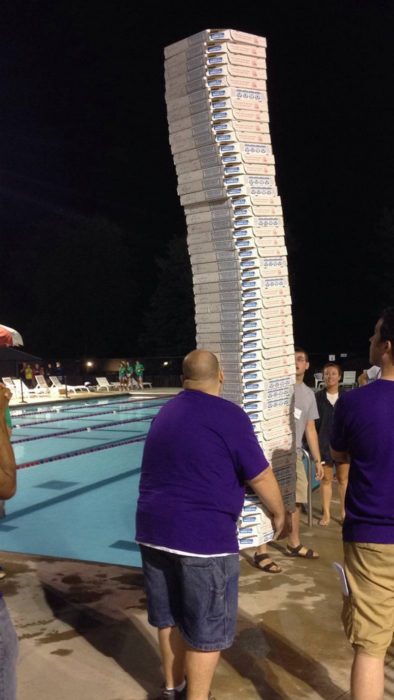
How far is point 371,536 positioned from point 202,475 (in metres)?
0.70

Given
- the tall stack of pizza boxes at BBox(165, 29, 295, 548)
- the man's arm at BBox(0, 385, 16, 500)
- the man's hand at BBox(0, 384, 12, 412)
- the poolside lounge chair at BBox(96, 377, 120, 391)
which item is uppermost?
the tall stack of pizza boxes at BBox(165, 29, 295, 548)

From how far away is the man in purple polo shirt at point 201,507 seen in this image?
2.50 meters

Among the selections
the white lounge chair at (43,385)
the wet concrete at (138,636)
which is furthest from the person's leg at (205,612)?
the white lounge chair at (43,385)

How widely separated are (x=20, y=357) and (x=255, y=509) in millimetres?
22478

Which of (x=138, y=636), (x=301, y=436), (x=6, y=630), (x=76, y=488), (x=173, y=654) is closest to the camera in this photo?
(x=6, y=630)

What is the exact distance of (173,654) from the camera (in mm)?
2848

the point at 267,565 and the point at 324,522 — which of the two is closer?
the point at 267,565

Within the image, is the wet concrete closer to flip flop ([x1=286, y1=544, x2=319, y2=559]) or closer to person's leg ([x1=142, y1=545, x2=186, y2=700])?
flip flop ([x1=286, y1=544, x2=319, y2=559])

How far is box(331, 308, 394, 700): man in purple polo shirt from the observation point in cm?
241

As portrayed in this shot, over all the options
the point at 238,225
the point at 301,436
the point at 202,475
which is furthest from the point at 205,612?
the point at 301,436

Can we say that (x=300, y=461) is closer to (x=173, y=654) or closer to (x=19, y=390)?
(x=173, y=654)

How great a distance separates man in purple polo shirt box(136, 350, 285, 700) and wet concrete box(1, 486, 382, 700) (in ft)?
2.45

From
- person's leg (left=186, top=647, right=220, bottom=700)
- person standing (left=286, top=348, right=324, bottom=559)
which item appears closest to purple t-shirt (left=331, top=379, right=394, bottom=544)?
person's leg (left=186, top=647, right=220, bottom=700)

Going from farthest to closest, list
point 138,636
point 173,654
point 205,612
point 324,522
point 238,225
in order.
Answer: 1. point 324,522
2. point 238,225
3. point 138,636
4. point 173,654
5. point 205,612
